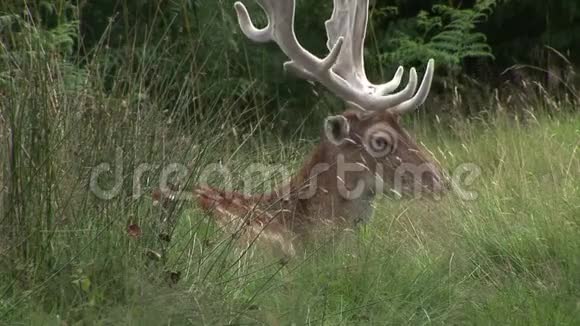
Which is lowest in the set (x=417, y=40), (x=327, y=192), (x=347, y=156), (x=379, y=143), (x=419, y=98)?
(x=417, y=40)

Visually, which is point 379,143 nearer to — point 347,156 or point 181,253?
point 347,156

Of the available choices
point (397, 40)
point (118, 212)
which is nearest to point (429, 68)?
point (118, 212)

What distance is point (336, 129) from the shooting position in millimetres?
6930

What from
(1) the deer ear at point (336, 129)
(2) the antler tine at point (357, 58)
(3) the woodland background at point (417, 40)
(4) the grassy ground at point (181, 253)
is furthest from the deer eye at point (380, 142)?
(3) the woodland background at point (417, 40)

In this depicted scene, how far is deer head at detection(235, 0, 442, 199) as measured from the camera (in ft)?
22.6

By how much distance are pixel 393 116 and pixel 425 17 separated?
5.50 meters

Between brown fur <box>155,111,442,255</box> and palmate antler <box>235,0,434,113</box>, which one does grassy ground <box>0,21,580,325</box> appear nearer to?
brown fur <box>155,111,442,255</box>

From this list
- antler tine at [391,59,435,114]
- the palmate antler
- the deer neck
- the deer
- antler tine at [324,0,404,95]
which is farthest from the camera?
antler tine at [324,0,404,95]

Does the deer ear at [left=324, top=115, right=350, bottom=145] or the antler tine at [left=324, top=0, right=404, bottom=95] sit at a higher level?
the antler tine at [left=324, top=0, right=404, bottom=95]

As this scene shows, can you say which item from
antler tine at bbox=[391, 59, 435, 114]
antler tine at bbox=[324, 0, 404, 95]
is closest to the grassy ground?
antler tine at bbox=[391, 59, 435, 114]

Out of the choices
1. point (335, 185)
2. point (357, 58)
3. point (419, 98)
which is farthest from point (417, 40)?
point (335, 185)

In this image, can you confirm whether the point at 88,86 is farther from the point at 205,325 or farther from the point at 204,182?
the point at 205,325

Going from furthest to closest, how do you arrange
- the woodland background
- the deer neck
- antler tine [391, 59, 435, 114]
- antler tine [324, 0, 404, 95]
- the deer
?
the woodland background
antler tine [324, 0, 404, 95]
antler tine [391, 59, 435, 114]
the deer neck
the deer

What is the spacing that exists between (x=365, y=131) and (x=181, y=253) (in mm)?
2527
